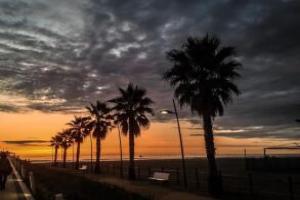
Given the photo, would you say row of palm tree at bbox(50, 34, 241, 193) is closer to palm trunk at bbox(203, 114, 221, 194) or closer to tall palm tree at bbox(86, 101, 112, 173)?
palm trunk at bbox(203, 114, 221, 194)

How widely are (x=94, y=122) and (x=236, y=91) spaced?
127 ft

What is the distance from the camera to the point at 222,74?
2630 cm

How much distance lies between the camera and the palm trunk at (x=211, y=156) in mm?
24188

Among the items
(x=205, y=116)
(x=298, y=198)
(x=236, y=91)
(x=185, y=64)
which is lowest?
(x=298, y=198)

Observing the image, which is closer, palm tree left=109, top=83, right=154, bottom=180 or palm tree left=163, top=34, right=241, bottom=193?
palm tree left=163, top=34, right=241, bottom=193

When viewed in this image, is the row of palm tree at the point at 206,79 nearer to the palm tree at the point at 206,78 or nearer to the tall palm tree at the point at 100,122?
the palm tree at the point at 206,78

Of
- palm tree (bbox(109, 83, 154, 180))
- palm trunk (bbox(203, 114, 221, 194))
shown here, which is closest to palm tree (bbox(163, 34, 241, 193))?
palm trunk (bbox(203, 114, 221, 194))

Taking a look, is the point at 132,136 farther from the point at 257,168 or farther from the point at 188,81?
the point at 257,168

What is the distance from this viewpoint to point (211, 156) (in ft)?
81.6

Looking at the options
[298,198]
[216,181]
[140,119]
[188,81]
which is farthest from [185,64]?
[140,119]

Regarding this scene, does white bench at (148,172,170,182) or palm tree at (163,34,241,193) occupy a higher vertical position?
palm tree at (163,34,241,193)

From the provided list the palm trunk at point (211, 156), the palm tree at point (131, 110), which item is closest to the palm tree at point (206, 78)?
the palm trunk at point (211, 156)

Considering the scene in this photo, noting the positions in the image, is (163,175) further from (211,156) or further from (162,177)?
(211,156)

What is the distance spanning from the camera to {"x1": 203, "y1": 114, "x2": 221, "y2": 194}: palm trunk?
24.2 metres
